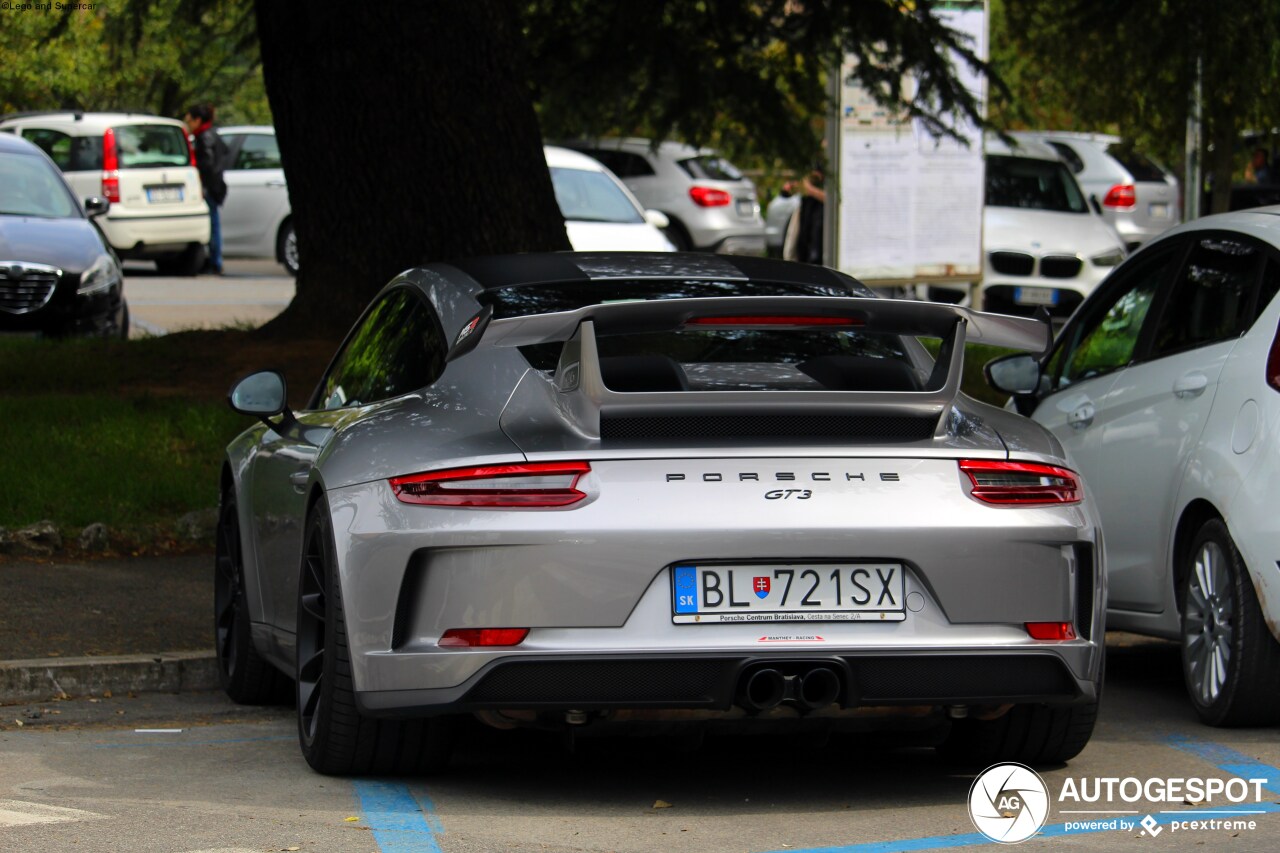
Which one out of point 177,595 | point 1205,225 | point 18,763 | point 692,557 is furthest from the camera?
point 177,595

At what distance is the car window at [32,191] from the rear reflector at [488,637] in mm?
11848

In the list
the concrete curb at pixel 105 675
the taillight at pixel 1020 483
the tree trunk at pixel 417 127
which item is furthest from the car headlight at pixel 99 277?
the taillight at pixel 1020 483

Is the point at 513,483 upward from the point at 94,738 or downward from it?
upward

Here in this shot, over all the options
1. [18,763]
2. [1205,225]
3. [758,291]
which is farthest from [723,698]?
[1205,225]

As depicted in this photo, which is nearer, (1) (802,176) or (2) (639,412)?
(2) (639,412)

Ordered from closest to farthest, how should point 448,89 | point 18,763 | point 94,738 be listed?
1. point 18,763
2. point 94,738
3. point 448,89

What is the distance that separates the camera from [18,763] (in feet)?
19.7

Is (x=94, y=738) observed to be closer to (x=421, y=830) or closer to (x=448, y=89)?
(x=421, y=830)

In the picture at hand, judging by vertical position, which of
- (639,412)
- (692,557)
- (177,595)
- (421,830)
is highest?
(639,412)

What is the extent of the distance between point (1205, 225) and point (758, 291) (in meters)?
2.08

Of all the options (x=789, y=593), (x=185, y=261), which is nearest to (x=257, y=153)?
(x=185, y=261)

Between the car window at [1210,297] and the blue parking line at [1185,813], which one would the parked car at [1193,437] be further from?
the blue parking line at [1185,813]

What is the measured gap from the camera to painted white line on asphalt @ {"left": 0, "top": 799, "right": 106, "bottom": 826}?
17.1 ft

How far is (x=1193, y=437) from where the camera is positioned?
22.4 feet
